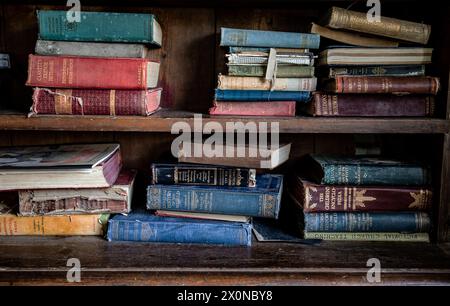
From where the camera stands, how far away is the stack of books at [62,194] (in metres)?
0.94

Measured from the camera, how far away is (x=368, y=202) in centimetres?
99


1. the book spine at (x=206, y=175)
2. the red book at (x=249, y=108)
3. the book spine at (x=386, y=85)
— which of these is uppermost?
the book spine at (x=386, y=85)

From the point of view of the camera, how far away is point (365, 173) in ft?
3.28

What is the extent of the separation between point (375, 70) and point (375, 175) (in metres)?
0.25

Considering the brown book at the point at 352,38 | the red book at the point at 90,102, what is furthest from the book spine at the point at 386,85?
the red book at the point at 90,102

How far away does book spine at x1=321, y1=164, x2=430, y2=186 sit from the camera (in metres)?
1.00

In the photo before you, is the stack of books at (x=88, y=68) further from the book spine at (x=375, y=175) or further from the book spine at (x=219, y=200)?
the book spine at (x=375, y=175)

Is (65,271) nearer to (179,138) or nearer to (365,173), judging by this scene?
(179,138)

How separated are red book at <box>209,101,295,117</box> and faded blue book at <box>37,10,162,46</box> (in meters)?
0.24

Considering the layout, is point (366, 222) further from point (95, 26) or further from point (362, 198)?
point (95, 26)

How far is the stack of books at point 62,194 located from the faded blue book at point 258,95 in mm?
311

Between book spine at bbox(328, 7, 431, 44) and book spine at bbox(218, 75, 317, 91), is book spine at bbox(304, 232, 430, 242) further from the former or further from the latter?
book spine at bbox(328, 7, 431, 44)

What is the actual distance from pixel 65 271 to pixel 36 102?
1.24 ft
